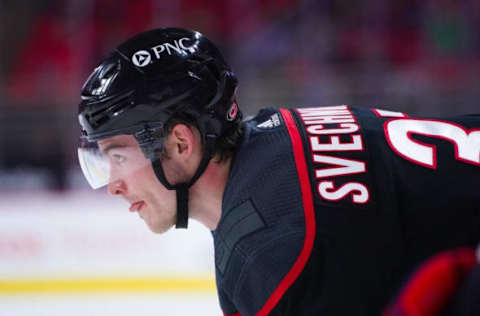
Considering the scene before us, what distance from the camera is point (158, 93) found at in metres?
1.56

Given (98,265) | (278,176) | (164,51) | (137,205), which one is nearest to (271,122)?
(278,176)

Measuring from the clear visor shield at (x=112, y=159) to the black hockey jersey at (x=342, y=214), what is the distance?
27cm

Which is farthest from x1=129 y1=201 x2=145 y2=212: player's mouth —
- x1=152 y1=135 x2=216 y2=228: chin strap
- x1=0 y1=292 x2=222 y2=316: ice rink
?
x1=0 y1=292 x2=222 y2=316: ice rink

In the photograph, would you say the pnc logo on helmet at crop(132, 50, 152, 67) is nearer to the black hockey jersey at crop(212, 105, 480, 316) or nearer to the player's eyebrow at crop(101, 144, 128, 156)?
the player's eyebrow at crop(101, 144, 128, 156)

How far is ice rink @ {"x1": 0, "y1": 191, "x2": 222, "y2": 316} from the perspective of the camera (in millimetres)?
3006

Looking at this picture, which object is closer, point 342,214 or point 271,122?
point 342,214

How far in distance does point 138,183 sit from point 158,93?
0.26 m

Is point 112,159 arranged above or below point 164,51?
below

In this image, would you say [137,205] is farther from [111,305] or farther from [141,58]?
[111,305]

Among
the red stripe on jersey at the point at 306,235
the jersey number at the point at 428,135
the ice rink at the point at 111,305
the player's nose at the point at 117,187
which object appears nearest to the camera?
the red stripe on jersey at the point at 306,235

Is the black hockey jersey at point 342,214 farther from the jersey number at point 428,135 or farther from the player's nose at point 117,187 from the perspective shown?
the player's nose at point 117,187

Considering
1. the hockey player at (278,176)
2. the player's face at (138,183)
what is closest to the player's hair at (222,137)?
the hockey player at (278,176)

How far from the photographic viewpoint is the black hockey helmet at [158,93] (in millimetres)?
1564

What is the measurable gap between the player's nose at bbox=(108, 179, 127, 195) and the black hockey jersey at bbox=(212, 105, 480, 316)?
324mm
